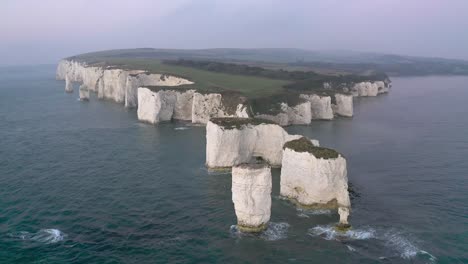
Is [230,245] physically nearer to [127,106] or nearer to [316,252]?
[316,252]

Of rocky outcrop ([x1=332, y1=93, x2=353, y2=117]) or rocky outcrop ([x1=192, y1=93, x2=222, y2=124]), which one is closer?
rocky outcrop ([x1=192, y1=93, x2=222, y2=124])

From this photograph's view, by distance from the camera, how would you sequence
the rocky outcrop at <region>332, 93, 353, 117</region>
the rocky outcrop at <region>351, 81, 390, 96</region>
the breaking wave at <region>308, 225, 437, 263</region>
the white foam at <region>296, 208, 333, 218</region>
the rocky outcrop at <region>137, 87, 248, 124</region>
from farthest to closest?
the rocky outcrop at <region>351, 81, 390, 96</region> → the rocky outcrop at <region>332, 93, 353, 117</region> → the rocky outcrop at <region>137, 87, 248, 124</region> → the white foam at <region>296, 208, 333, 218</region> → the breaking wave at <region>308, 225, 437, 263</region>

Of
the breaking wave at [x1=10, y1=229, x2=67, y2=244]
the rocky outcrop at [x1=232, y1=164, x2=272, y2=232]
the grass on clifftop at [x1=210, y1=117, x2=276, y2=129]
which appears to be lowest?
the breaking wave at [x1=10, y1=229, x2=67, y2=244]

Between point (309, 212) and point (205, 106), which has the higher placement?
point (205, 106)

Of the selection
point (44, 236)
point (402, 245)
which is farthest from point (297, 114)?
point (44, 236)

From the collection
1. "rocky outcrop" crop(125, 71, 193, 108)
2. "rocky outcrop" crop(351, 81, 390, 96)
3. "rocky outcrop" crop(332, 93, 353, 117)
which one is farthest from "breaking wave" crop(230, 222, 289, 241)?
"rocky outcrop" crop(351, 81, 390, 96)

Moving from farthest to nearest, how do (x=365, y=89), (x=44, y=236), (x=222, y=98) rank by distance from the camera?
(x=365, y=89) → (x=222, y=98) → (x=44, y=236)

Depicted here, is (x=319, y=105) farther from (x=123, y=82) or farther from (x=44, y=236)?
(x=44, y=236)

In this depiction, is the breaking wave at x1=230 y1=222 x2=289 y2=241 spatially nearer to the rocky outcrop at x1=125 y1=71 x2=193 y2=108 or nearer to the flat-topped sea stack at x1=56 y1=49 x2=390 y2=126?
the flat-topped sea stack at x1=56 y1=49 x2=390 y2=126

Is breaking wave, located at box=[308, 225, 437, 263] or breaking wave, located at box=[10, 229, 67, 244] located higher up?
breaking wave, located at box=[308, 225, 437, 263]
